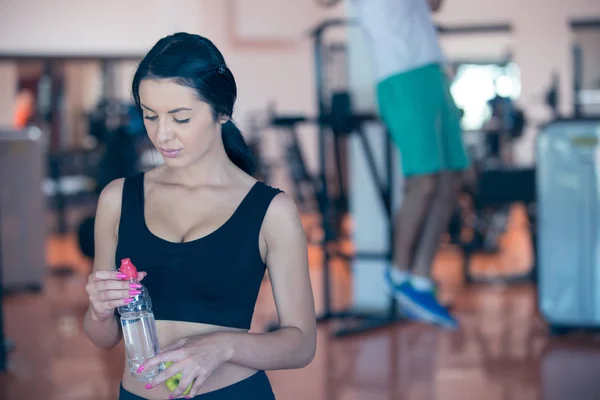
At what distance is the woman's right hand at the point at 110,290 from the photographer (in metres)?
1.17

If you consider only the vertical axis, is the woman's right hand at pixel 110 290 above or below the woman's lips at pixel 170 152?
below

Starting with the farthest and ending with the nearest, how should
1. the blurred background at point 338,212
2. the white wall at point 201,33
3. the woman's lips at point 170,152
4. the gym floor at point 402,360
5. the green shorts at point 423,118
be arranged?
1. the white wall at point 201,33
2. the blurred background at point 338,212
3. the green shorts at point 423,118
4. the gym floor at point 402,360
5. the woman's lips at point 170,152

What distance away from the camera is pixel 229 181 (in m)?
1.39

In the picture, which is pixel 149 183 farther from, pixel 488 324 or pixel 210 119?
pixel 488 324

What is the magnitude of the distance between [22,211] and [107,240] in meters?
4.01

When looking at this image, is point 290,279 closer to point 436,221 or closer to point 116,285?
point 116,285

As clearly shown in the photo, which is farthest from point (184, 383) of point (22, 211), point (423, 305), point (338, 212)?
point (338, 212)

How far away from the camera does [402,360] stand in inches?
133

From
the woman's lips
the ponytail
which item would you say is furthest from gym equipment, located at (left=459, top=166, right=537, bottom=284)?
the woman's lips

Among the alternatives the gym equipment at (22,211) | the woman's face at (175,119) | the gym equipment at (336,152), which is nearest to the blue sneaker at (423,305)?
the gym equipment at (336,152)

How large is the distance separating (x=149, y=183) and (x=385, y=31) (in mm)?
1853

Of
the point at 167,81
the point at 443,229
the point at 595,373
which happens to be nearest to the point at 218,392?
the point at 167,81

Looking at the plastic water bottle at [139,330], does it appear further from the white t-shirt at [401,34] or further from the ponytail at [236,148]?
the white t-shirt at [401,34]

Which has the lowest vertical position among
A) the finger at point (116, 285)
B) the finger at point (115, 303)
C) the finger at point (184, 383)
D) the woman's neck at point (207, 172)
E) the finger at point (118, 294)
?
the finger at point (184, 383)
